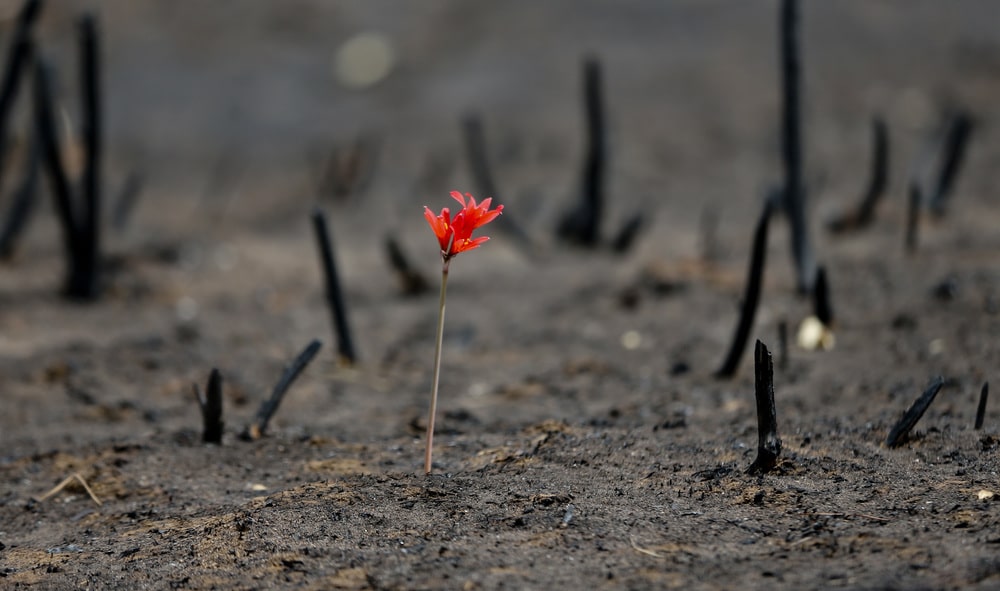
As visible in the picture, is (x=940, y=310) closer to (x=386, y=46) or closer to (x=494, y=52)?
(x=494, y=52)

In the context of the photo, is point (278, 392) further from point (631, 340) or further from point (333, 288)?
point (631, 340)

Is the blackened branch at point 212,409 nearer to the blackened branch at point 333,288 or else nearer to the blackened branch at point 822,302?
the blackened branch at point 333,288

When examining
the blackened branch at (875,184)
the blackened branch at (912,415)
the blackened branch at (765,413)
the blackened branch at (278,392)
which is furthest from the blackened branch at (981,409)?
the blackened branch at (875,184)

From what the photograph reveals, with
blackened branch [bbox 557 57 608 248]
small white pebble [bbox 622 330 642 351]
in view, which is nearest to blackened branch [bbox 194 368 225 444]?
small white pebble [bbox 622 330 642 351]

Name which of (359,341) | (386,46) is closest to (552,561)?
(359,341)

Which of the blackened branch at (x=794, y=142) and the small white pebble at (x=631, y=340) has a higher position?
the blackened branch at (x=794, y=142)

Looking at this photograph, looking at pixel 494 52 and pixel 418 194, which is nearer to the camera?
pixel 418 194
